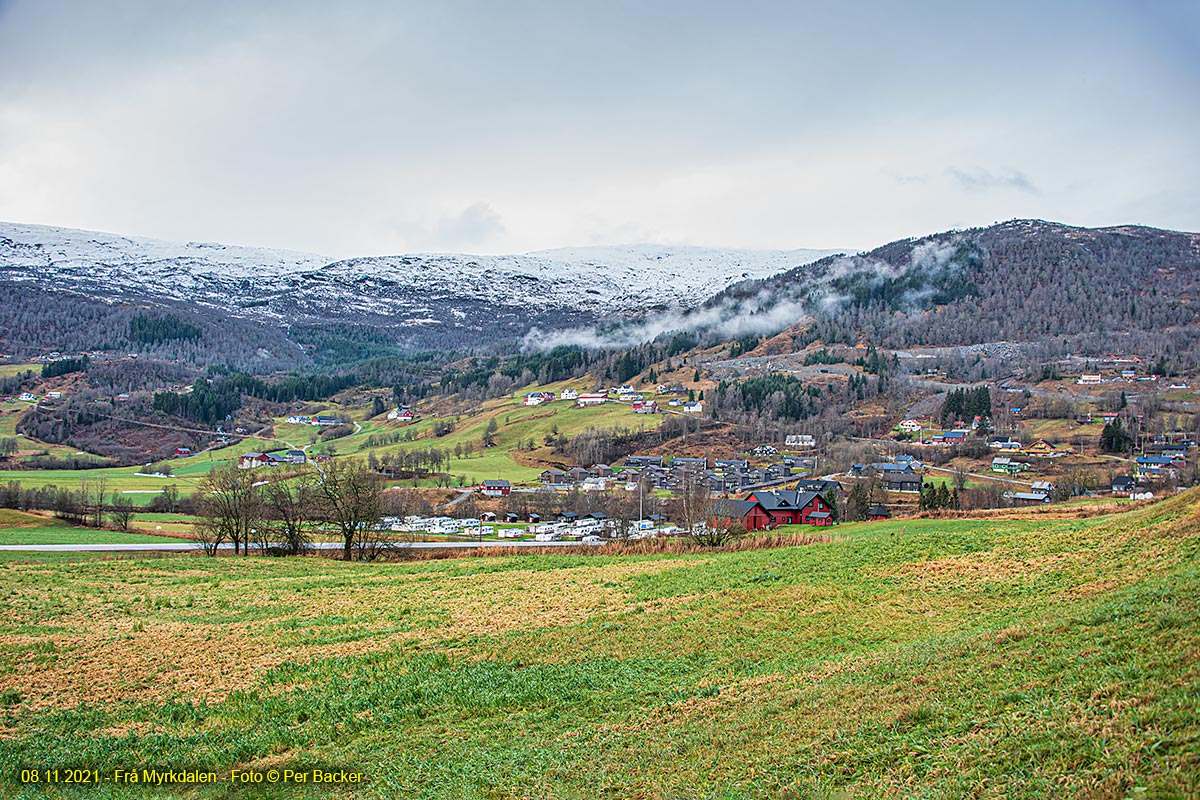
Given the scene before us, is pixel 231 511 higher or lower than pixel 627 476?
higher

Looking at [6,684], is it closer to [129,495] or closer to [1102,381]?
[129,495]

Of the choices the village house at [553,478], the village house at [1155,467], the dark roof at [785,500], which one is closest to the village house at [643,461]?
the village house at [553,478]

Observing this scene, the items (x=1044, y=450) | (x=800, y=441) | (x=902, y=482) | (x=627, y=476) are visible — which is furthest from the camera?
(x=800, y=441)

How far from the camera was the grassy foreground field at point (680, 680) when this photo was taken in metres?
8.93

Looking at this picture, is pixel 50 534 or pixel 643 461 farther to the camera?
pixel 643 461

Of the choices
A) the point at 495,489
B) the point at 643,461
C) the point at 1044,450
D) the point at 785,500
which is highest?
the point at 1044,450

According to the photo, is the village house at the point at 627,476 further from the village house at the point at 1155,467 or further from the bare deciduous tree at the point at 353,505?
the bare deciduous tree at the point at 353,505

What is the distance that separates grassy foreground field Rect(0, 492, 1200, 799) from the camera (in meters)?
8.93

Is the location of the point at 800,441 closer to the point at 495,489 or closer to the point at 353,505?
the point at 495,489

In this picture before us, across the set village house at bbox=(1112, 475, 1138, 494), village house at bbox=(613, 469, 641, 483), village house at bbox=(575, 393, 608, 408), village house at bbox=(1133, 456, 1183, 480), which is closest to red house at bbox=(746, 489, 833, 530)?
village house at bbox=(1112, 475, 1138, 494)

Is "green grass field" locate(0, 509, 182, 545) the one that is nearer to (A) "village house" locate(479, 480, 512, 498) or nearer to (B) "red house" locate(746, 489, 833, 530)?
(B) "red house" locate(746, 489, 833, 530)

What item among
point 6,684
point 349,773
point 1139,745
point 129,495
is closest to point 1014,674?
point 1139,745

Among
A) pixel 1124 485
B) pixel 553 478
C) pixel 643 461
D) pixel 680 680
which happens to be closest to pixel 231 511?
pixel 680 680

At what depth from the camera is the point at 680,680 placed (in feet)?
47.0
